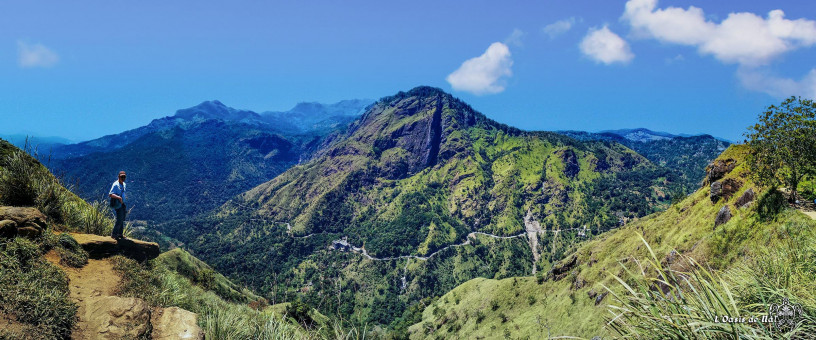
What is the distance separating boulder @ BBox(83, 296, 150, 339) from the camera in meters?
7.68

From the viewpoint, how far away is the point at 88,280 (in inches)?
384

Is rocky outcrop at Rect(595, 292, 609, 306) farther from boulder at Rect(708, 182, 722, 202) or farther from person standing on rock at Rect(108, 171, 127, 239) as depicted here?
person standing on rock at Rect(108, 171, 127, 239)

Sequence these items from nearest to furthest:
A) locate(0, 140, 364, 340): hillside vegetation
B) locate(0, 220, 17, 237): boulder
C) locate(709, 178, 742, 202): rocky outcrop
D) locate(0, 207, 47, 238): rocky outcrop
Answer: locate(0, 140, 364, 340): hillside vegetation < locate(0, 220, 17, 237): boulder < locate(0, 207, 47, 238): rocky outcrop < locate(709, 178, 742, 202): rocky outcrop

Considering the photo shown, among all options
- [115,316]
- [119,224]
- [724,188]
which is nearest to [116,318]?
[115,316]

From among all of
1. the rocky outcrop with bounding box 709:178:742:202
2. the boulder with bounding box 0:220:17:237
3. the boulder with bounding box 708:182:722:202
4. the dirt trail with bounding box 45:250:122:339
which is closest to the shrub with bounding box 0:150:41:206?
the boulder with bounding box 0:220:17:237

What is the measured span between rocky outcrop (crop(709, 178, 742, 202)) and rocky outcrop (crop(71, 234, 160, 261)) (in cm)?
4411

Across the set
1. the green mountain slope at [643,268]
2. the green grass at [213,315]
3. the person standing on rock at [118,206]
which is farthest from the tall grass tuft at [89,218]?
the green mountain slope at [643,268]

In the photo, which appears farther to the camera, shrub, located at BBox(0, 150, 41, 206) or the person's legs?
the person's legs

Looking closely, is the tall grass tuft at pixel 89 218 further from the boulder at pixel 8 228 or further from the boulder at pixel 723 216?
the boulder at pixel 723 216

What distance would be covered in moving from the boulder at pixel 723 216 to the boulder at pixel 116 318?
39.3 metres

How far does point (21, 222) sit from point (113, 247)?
2.70m

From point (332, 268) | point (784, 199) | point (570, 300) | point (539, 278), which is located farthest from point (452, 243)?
point (784, 199)

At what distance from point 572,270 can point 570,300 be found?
9.81m

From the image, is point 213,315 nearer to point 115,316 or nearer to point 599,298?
point 115,316
